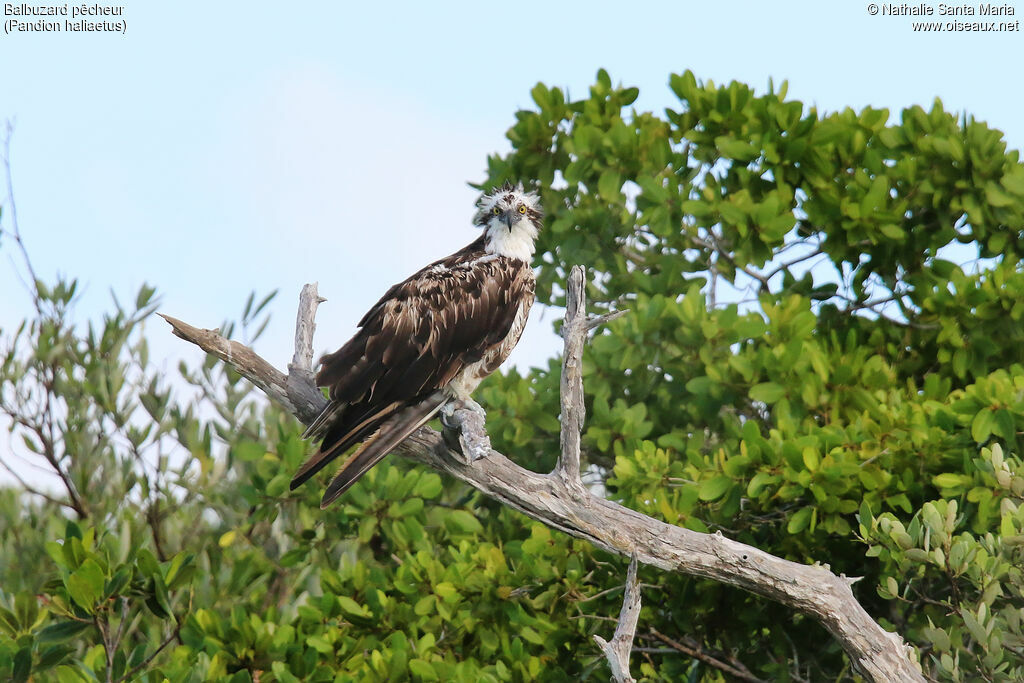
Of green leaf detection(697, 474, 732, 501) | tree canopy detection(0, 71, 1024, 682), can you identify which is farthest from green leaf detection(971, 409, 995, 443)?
green leaf detection(697, 474, 732, 501)

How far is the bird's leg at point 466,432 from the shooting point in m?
6.14

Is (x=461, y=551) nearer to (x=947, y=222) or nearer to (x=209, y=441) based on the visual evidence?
(x=209, y=441)

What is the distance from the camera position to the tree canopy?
21.7ft

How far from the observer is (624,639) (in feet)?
18.7

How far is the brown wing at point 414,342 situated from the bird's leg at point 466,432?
223 mm

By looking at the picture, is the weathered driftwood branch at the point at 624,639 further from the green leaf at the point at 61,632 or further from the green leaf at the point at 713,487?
the green leaf at the point at 61,632

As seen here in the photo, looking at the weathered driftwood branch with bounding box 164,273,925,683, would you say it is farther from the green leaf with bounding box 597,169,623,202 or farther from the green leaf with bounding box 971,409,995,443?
the green leaf with bounding box 597,169,623,202

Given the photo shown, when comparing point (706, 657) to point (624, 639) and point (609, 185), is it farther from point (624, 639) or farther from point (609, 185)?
point (609, 185)

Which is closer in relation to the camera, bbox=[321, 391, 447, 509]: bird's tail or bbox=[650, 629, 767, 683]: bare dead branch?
bbox=[321, 391, 447, 509]: bird's tail

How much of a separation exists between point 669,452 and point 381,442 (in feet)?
7.69

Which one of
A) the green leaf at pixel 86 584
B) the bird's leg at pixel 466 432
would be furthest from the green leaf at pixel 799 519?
the green leaf at pixel 86 584

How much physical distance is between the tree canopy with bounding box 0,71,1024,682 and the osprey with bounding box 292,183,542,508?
107 cm

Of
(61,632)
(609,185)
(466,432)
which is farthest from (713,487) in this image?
(61,632)

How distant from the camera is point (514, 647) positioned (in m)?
7.06
